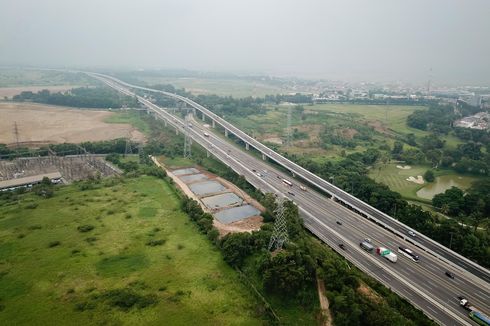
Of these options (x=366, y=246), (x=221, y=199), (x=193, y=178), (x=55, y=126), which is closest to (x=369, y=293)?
(x=366, y=246)

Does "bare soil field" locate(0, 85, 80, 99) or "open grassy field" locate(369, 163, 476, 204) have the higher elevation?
"bare soil field" locate(0, 85, 80, 99)

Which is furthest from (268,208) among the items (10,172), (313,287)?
(10,172)

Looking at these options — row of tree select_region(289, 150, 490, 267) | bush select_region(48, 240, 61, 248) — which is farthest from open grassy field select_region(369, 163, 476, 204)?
bush select_region(48, 240, 61, 248)

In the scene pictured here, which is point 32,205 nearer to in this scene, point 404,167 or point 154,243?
point 154,243

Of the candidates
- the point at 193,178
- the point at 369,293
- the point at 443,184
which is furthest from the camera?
the point at 443,184

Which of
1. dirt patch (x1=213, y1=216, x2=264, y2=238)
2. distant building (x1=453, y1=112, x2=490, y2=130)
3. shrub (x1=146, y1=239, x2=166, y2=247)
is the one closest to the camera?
shrub (x1=146, y1=239, x2=166, y2=247)

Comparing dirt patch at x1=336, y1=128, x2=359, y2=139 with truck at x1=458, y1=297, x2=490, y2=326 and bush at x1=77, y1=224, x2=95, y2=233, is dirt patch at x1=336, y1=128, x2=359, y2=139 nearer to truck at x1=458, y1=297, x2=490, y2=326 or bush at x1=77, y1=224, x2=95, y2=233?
truck at x1=458, y1=297, x2=490, y2=326

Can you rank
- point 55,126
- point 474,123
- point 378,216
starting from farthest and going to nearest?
point 474,123 < point 55,126 < point 378,216
